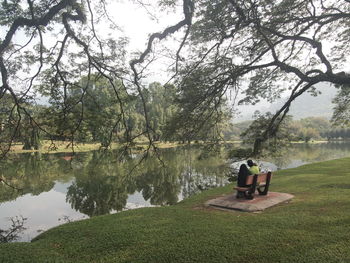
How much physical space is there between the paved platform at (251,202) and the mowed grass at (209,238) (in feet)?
0.82

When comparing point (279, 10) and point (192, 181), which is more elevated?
point (279, 10)

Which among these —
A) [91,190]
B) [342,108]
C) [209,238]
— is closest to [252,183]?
[209,238]

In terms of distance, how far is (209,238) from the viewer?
16.1ft

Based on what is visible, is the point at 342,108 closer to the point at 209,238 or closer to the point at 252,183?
the point at 252,183

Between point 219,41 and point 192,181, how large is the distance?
11.2 meters

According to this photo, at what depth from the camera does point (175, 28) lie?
698 cm

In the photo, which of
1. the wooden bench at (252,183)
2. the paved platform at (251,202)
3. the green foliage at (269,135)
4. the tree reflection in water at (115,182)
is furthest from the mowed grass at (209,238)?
the tree reflection in water at (115,182)

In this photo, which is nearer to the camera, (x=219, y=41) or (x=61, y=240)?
(x=61, y=240)

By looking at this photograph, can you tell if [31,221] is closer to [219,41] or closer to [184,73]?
[184,73]

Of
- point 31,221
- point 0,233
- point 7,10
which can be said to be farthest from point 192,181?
point 7,10

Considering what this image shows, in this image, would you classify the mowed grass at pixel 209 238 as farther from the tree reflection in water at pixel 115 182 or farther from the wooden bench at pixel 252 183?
the tree reflection in water at pixel 115 182

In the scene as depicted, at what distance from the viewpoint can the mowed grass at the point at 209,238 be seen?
420cm

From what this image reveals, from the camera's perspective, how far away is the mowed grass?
13.8ft

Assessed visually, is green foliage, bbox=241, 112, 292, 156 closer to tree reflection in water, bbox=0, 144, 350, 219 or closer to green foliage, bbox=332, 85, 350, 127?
tree reflection in water, bbox=0, 144, 350, 219
